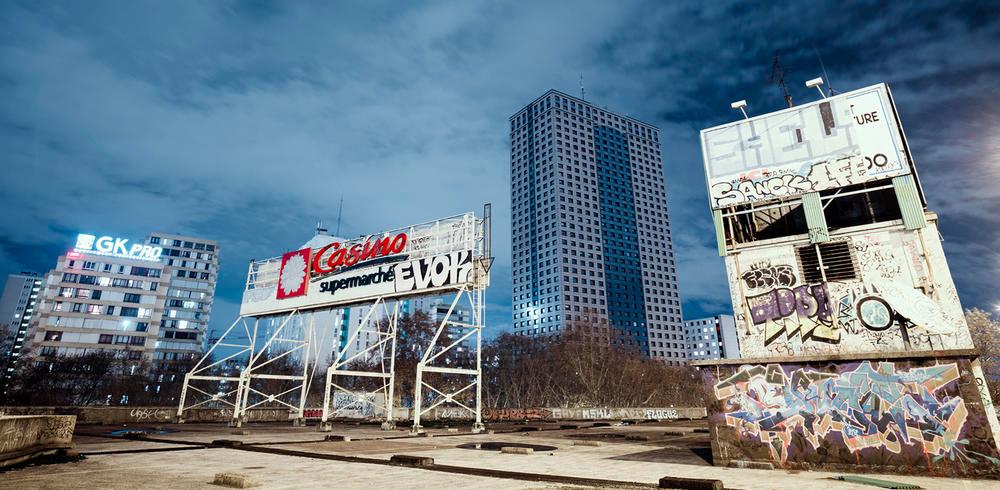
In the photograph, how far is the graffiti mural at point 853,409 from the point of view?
37.1 feet

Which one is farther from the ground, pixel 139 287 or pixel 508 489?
pixel 139 287

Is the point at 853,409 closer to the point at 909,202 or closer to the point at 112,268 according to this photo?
the point at 909,202

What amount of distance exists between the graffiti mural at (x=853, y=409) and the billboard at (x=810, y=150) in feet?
25.1

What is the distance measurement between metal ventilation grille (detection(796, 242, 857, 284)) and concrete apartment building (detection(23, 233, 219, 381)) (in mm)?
108482

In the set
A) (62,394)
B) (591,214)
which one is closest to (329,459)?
(62,394)

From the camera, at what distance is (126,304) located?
346 feet

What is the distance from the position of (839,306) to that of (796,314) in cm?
123

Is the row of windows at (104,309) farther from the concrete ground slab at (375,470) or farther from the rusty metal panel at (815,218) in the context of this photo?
the rusty metal panel at (815,218)

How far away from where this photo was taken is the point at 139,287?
356 ft

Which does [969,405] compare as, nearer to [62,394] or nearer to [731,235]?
[731,235]

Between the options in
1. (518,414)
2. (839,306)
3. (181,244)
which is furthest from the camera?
(181,244)

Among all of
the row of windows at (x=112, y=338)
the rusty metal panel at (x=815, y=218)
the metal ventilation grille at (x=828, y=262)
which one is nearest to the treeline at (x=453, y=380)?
the row of windows at (x=112, y=338)

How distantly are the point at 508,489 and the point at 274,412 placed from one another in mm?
42948

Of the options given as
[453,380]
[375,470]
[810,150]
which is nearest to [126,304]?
[453,380]
